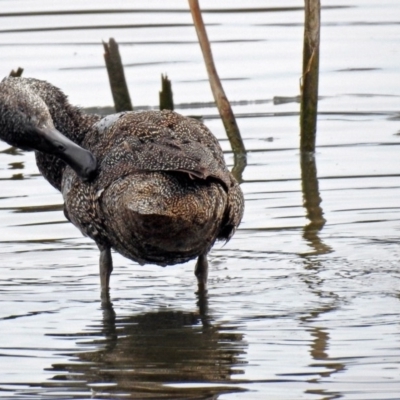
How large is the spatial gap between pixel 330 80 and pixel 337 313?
7165 millimetres

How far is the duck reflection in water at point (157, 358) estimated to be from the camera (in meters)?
6.41

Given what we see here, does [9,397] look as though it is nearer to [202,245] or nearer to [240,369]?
[240,369]

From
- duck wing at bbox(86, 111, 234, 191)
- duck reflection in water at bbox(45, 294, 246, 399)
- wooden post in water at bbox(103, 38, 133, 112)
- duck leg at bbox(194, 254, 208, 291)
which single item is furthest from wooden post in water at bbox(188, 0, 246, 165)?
duck reflection in water at bbox(45, 294, 246, 399)

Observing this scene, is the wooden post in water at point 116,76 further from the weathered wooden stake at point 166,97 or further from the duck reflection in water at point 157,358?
the duck reflection in water at point 157,358

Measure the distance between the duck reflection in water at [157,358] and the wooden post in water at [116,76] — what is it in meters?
4.62

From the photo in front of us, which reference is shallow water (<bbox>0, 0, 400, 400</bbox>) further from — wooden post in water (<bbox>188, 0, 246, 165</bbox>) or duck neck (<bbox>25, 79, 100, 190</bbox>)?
duck neck (<bbox>25, 79, 100, 190</bbox>)

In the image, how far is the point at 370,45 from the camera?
51.3ft

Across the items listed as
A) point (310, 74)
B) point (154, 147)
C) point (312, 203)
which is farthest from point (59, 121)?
point (310, 74)

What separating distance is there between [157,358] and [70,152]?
5.28 ft

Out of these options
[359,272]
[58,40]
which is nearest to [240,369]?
[359,272]

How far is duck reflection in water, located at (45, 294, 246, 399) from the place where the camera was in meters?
6.41

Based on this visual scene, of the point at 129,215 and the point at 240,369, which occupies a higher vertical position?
the point at 129,215

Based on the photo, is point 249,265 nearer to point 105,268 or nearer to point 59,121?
point 105,268

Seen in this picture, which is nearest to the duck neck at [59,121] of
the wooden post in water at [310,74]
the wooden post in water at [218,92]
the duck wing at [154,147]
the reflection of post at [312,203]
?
the duck wing at [154,147]
